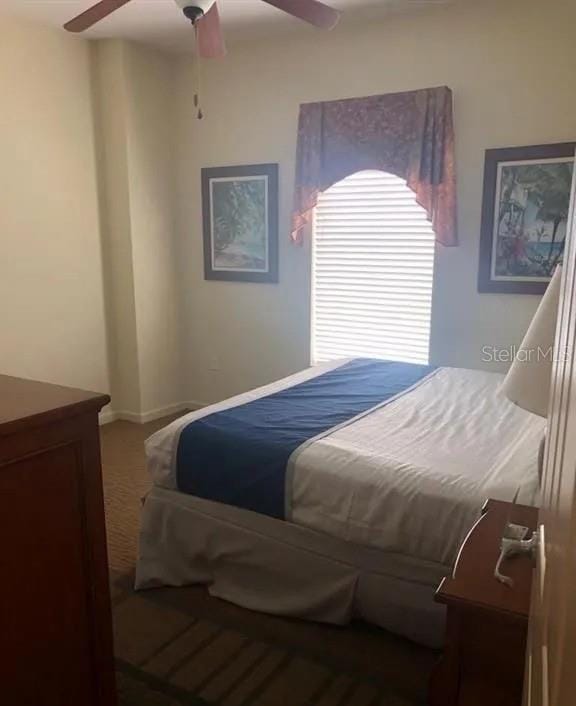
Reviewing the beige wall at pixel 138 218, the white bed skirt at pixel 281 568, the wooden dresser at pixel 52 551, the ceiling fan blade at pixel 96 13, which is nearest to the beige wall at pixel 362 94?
the beige wall at pixel 138 218

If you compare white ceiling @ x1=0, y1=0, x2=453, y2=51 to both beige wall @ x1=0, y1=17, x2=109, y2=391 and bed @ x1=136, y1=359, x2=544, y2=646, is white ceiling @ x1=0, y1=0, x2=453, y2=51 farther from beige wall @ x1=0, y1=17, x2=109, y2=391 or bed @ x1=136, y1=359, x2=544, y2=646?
bed @ x1=136, y1=359, x2=544, y2=646

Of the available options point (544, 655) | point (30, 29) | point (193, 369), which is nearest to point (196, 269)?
point (193, 369)

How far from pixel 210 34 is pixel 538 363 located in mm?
2163

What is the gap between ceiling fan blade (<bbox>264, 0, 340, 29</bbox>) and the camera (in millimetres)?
2447

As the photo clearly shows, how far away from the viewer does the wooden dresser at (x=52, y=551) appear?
1.12m

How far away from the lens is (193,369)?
503 centimetres

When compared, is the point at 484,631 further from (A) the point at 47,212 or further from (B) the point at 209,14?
(A) the point at 47,212

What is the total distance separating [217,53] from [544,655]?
2868 millimetres

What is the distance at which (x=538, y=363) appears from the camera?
1470 millimetres

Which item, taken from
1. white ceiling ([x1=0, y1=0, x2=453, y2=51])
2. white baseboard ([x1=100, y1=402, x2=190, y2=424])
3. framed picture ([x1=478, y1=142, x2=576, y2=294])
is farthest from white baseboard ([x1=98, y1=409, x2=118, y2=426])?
framed picture ([x1=478, y1=142, x2=576, y2=294])

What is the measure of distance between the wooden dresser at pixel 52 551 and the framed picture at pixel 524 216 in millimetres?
3000

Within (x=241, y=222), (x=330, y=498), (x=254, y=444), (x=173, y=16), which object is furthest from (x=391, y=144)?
(x=330, y=498)

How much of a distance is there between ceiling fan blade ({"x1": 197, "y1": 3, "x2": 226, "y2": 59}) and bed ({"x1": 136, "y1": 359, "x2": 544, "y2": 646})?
1675 millimetres

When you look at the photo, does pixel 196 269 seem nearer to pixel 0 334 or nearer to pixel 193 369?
pixel 193 369
